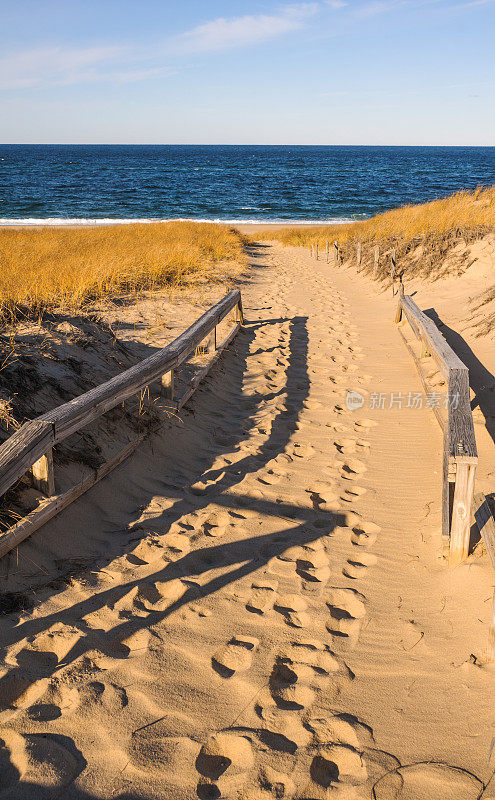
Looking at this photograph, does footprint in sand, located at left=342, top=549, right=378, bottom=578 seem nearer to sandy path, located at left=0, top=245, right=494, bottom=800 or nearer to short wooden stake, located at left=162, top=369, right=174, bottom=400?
sandy path, located at left=0, top=245, right=494, bottom=800

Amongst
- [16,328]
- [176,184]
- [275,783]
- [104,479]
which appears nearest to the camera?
[275,783]

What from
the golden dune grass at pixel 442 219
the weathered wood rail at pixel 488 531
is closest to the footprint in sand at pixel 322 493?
the weathered wood rail at pixel 488 531

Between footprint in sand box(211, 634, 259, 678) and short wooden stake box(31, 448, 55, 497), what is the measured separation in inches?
64.1

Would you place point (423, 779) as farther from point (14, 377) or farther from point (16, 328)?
point (16, 328)

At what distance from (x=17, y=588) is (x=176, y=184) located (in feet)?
189

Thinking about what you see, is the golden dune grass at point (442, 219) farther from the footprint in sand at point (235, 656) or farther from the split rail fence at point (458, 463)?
the footprint in sand at point (235, 656)

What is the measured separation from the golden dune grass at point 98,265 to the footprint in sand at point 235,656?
16.6 feet

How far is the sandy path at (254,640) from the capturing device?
215 centimetres

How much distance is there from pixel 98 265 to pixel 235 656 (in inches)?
379

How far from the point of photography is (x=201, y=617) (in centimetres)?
298

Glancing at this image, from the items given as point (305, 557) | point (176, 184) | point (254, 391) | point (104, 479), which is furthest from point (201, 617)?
point (176, 184)

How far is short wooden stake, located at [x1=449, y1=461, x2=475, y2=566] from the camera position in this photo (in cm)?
315

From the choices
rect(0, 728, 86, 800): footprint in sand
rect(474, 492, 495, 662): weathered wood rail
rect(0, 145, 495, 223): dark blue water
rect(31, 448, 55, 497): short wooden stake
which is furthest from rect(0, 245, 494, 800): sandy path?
rect(0, 145, 495, 223): dark blue water

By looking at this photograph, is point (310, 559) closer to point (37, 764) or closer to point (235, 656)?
point (235, 656)
